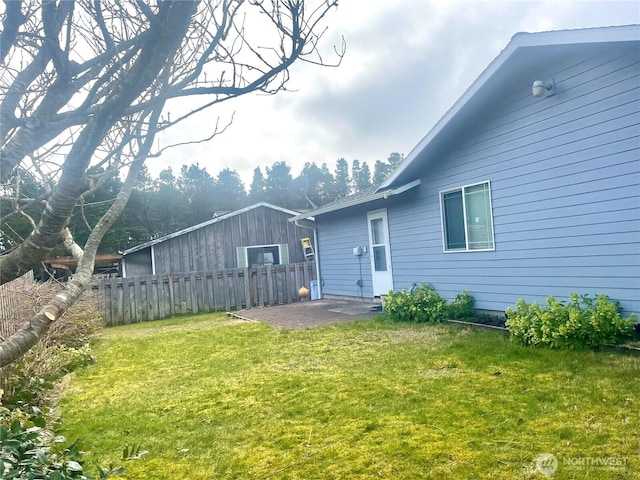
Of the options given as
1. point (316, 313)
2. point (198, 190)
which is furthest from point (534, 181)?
point (198, 190)

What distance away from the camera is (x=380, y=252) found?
34.0 feet

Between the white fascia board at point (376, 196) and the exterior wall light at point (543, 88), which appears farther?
the white fascia board at point (376, 196)

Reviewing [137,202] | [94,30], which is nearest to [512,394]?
[94,30]

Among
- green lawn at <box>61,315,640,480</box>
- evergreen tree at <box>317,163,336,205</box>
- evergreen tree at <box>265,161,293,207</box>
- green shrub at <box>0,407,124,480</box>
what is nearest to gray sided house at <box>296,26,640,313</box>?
green lawn at <box>61,315,640,480</box>

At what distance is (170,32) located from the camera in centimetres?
150

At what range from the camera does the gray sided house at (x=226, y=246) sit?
590 inches

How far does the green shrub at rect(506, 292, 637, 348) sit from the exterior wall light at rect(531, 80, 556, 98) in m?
2.78

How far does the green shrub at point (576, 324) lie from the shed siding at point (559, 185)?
0.97 feet

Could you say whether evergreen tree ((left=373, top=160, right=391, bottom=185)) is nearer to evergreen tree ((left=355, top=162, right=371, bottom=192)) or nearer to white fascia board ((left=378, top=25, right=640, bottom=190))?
evergreen tree ((left=355, top=162, right=371, bottom=192))

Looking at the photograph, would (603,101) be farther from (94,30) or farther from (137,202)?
(137,202)

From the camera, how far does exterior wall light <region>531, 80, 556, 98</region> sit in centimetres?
598

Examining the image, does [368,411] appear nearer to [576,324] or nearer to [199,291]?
[576,324]

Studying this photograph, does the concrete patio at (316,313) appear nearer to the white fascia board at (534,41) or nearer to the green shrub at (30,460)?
the white fascia board at (534,41)

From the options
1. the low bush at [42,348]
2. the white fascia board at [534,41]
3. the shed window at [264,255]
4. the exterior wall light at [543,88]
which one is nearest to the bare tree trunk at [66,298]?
the low bush at [42,348]
